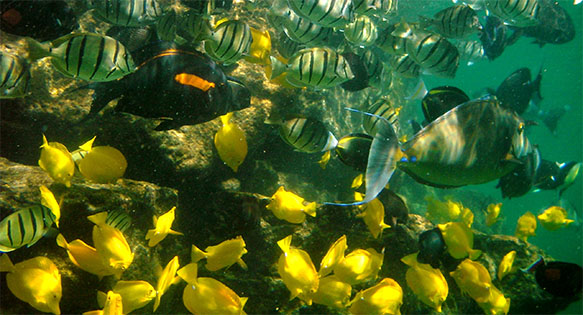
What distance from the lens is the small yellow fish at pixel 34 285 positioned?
2.33 metres

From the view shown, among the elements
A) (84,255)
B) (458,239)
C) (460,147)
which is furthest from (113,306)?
(458,239)

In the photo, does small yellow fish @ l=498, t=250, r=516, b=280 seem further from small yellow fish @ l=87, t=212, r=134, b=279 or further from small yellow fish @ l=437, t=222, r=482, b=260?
small yellow fish @ l=87, t=212, r=134, b=279

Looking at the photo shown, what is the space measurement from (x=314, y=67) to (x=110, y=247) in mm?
2577

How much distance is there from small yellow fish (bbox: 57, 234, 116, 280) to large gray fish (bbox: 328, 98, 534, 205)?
2.45 metres

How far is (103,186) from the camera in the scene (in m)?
3.06

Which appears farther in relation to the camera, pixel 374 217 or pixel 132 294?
pixel 374 217

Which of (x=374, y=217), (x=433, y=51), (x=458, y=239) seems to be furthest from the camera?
(x=433, y=51)

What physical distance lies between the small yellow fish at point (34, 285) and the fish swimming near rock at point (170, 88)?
1.38m

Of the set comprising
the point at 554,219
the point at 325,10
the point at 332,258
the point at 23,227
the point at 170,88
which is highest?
the point at 325,10

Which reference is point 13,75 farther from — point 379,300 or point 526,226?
point 526,226

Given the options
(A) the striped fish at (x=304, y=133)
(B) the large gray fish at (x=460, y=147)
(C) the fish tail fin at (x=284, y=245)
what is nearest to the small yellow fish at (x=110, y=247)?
(C) the fish tail fin at (x=284, y=245)

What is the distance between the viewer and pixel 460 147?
209cm

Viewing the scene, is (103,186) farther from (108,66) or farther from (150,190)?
(108,66)

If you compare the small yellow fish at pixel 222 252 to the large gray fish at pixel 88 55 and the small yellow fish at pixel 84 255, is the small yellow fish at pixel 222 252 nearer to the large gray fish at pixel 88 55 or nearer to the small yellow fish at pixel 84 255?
the small yellow fish at pixel 84 255
